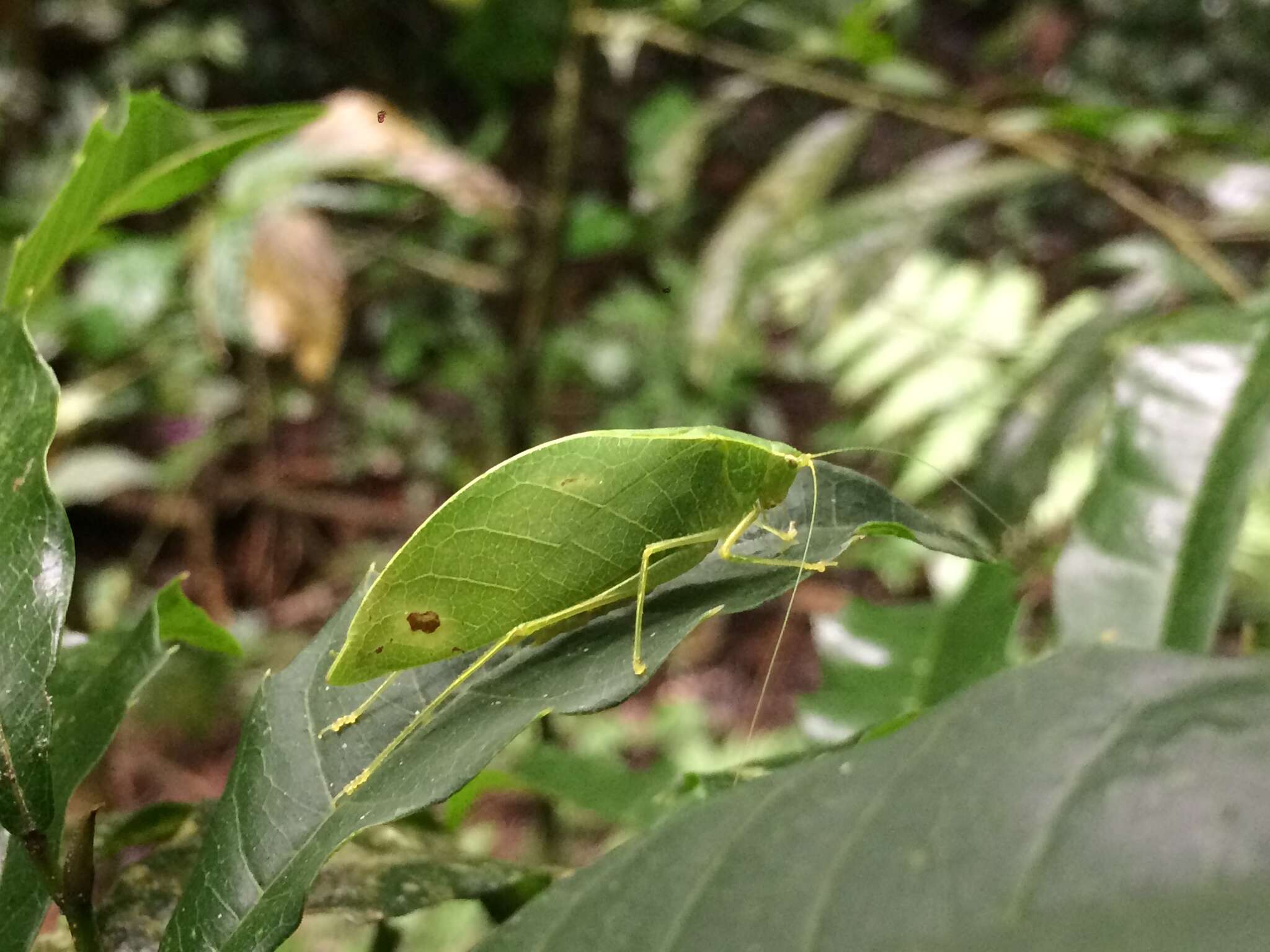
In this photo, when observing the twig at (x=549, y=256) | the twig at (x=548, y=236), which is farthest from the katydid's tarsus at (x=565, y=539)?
the twig at (x=548, y=236)

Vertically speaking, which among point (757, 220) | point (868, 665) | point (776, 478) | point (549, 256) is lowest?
point (868, 665)

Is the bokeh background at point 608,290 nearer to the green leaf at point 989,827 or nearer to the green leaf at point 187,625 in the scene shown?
the green leaf at point 187,625

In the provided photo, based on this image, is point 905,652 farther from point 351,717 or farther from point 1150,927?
point 1150,927

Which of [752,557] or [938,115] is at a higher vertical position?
[938,115]

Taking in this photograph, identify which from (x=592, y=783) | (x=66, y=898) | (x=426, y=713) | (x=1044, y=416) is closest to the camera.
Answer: (x=66, y=898)

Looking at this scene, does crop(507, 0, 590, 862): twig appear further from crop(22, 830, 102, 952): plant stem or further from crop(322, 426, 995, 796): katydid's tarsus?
crop(22, 830, 102, 952): plant stem

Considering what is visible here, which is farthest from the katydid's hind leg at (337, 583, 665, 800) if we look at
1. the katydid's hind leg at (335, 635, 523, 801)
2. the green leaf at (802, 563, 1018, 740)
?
the green leaf at (802, 563, 1018, 740)

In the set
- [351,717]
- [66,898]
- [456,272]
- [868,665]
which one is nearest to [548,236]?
[456,272]
